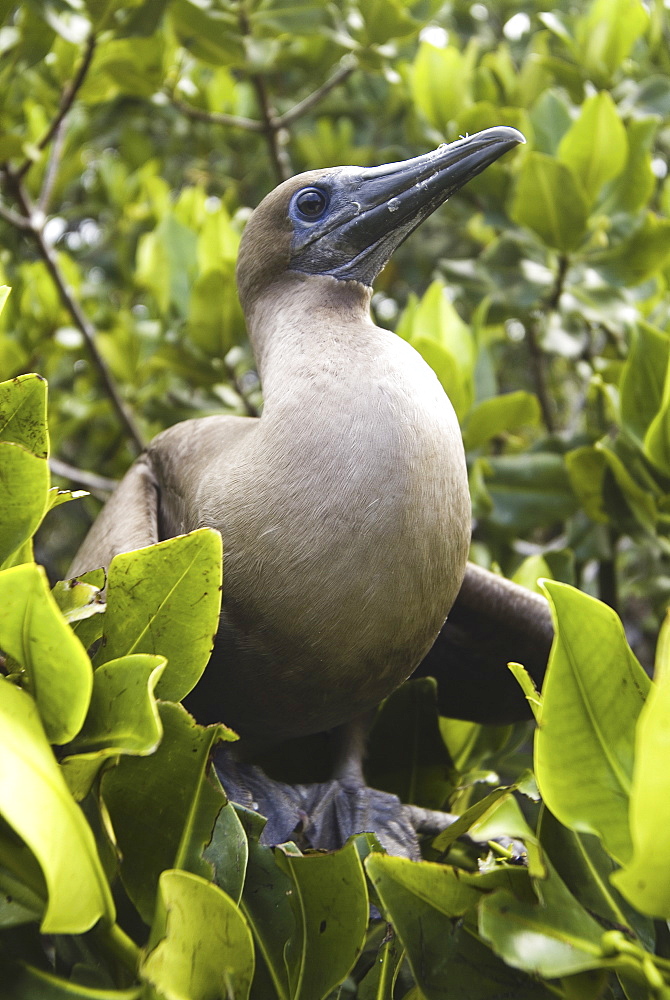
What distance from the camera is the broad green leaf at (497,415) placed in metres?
2.32

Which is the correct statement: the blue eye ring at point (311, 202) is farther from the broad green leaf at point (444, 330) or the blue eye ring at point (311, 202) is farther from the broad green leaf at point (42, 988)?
the broad green leaf at point (42, 988)

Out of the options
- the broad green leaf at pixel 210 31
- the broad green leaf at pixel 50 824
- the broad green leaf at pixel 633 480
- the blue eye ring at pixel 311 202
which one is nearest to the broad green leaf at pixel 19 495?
the broad green leaf at pixel 50 824

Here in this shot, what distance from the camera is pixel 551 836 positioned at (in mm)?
1093

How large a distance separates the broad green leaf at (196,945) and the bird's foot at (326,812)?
0.49m

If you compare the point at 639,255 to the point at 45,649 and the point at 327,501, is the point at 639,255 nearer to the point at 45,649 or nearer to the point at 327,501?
the point at 327,501

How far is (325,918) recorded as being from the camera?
3.77ft

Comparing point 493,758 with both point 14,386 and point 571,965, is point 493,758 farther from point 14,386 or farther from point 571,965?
point 14,386

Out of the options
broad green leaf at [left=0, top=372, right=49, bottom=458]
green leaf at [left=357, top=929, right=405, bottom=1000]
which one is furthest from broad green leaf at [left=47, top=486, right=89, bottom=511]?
green leaf at [left=357, top=929, right=405, bottom=1000]

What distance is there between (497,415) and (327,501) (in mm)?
1079

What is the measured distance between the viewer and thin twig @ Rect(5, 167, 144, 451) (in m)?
2.69

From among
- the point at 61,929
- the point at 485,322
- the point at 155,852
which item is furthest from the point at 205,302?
the point at 61,929

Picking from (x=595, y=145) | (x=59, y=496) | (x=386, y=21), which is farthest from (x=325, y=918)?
(x=386, y=21)

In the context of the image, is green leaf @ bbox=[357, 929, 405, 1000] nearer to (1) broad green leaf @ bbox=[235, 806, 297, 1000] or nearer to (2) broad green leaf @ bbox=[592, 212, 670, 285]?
(1) broad green leaf @ bbox=[235, 806, 297, 1000]

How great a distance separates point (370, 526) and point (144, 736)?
1.59 ft
